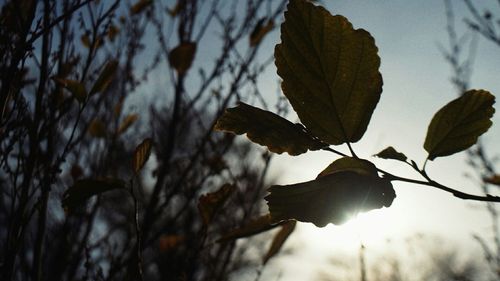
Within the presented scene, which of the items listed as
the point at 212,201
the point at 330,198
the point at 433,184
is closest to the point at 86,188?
the point at 212,201

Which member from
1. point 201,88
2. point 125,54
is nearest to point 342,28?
point 201,88

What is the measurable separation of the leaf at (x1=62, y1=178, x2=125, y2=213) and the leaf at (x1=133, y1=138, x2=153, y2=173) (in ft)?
0.18

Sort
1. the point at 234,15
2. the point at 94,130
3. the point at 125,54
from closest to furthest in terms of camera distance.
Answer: the point at 94,130 → the point at 125,54 → the point at 234,15

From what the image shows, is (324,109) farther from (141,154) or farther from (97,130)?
(97,130)

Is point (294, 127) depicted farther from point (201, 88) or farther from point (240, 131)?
point (201, 88)

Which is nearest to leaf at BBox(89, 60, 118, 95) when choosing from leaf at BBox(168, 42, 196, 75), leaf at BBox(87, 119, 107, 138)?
leaf at BBox(168, 42, 196, 75)

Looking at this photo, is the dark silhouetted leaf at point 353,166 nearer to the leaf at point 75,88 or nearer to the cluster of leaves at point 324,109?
the cluster of leaves at point 324,109

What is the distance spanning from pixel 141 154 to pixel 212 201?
0.19 meters

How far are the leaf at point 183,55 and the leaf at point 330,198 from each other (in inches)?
54.5

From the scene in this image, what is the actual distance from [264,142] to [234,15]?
7.69ft

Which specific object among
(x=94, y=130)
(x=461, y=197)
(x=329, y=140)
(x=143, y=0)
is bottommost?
(x=461, y=197)

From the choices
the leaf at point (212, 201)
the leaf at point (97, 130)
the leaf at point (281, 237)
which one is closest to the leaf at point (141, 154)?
the leaf at point (212, 201)

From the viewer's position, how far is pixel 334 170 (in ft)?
1.47

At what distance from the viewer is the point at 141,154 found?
25.7 inches
